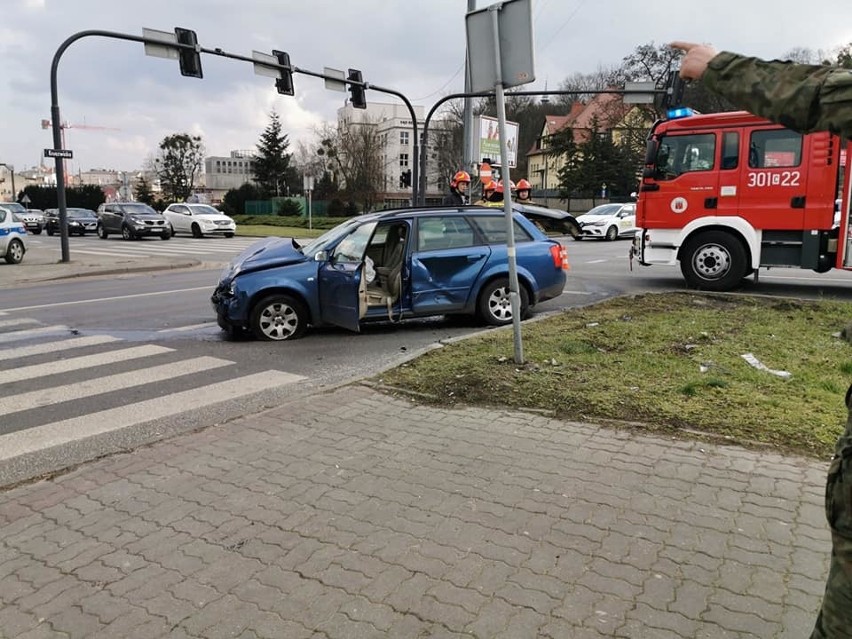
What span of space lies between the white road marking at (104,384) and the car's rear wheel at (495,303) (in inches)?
139

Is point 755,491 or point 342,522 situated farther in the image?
point 755,491

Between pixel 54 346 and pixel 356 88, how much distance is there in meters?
15.7

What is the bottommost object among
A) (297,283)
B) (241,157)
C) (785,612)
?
(785,612)

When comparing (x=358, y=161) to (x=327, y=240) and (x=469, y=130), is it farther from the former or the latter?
(x=327, y=240)

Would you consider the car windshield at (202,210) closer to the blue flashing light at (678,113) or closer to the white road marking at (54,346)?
the white road marking at (54,346)

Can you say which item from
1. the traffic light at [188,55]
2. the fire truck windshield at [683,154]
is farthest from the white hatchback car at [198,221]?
the fire truck windshield at [683,154]

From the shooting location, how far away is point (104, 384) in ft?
21.2

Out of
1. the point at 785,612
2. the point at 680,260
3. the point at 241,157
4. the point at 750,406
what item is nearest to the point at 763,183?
the point at 680,260

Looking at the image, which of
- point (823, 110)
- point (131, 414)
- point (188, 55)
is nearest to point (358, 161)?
point (188, 55)

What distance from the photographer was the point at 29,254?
23.5m

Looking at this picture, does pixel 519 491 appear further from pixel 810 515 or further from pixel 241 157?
pixel 241 157

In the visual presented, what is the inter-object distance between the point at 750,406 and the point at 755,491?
1.46 metres

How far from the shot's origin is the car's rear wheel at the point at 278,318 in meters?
8.28

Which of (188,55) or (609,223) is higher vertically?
(188,55)
